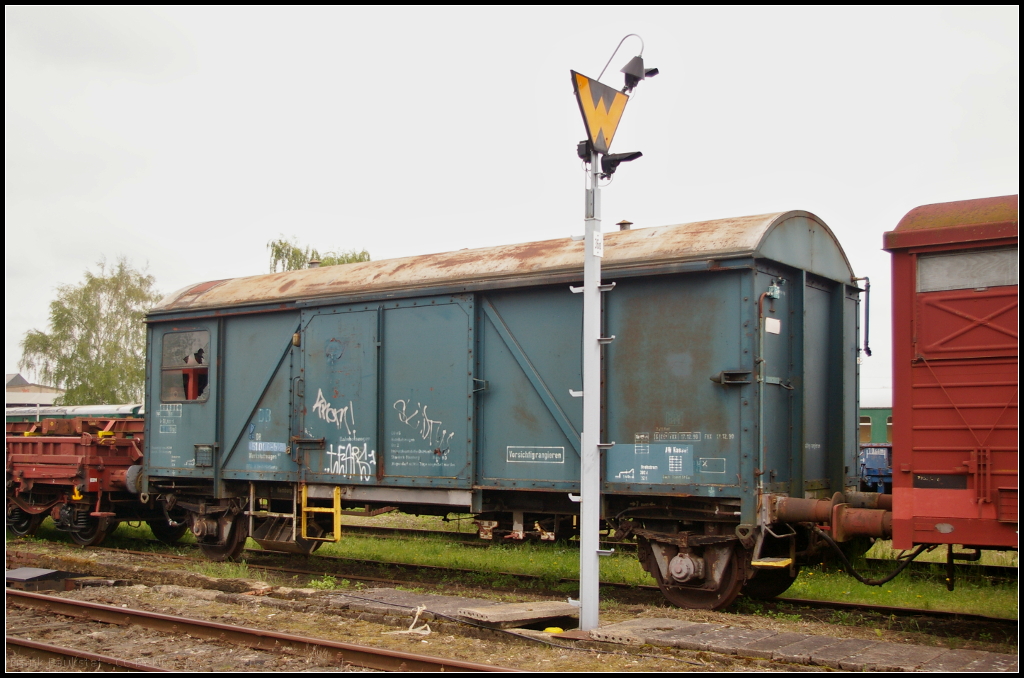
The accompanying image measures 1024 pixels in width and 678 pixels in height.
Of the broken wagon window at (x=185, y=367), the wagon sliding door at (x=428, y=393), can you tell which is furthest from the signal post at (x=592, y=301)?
the broken wagon window at (x=185, y=367)

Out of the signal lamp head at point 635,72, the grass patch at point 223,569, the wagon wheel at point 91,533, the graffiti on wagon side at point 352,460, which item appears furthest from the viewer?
the wagon wheel at point 91,533

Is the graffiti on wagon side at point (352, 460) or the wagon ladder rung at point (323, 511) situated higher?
the graffiti on wagon side at point (352, 460)

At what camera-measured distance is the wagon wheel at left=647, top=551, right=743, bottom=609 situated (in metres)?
8.16

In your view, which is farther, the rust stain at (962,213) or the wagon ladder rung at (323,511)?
the wagon ladder rung at (323,511)

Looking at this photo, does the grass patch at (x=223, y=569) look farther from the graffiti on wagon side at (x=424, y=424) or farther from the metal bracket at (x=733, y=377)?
the metal bracket at (x=733, y=377)

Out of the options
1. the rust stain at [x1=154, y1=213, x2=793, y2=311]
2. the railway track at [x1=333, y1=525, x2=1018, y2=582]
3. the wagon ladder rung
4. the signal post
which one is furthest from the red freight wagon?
the wagon ladder rung

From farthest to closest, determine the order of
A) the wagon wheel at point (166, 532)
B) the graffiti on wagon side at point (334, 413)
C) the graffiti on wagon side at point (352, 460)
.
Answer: the wagon wheel at point (166, 532)
the graffiti on wagon side at point (334, 413)
the graffiti on wagon side at point (352, 460)

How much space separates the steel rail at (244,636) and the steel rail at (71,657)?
78 cm

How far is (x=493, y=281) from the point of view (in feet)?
31.0

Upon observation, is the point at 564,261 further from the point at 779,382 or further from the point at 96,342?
the point at 96,342

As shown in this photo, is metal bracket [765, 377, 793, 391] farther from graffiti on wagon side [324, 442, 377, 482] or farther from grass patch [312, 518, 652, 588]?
graffiti on wagon side [324, 442, 377, 482]

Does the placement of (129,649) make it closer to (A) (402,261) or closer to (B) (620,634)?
(B) (620,634)

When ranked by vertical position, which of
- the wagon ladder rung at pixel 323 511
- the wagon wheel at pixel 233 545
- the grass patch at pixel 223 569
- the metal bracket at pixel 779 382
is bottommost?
the grass patch at pixel 223 569

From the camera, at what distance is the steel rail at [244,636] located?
20.4 feet
